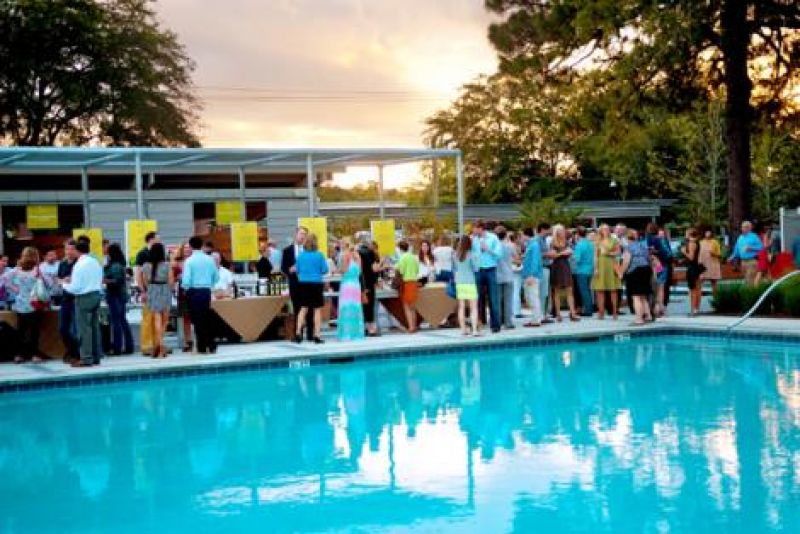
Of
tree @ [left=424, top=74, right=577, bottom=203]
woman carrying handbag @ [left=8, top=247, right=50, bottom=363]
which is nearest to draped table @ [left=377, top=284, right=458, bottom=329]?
woman carrying handbag @ [left=8, top=247, right=50, bottom=363]

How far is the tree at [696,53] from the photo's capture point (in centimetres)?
2050

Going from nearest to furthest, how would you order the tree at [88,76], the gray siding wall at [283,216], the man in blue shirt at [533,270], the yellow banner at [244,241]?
1. the yellow banner at [244,241]
2. the man in blue shirt at [533,270]
3. the gray siding wall at [283,216]
4. the tree at [88,76]

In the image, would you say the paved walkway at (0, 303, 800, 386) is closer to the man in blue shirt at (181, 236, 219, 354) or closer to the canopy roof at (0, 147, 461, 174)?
the man in blue shirt at (181, 236, 219, 354)

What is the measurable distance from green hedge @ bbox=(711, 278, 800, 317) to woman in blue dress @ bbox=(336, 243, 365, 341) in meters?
6.33

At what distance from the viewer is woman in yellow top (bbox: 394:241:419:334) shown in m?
15.3

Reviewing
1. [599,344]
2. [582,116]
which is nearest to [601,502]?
[599,344]

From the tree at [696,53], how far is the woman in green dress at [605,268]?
5831 mm

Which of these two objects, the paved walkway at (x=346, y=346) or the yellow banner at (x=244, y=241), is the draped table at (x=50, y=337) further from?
the yellow banner at (x=244, y=241)

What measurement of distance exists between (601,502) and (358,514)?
1509 millimetres

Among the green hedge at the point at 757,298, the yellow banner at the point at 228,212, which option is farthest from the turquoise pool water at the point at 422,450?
the yellow banner at the point at 228,212

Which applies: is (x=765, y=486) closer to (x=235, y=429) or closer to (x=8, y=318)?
(x=235, y=429)

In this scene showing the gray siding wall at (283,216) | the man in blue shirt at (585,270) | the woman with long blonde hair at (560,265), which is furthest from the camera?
the gray siding wall at (283,216)

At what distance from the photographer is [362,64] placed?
95.0ft

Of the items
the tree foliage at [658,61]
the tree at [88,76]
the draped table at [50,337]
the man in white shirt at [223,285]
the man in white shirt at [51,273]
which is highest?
the tree at [88,76]
